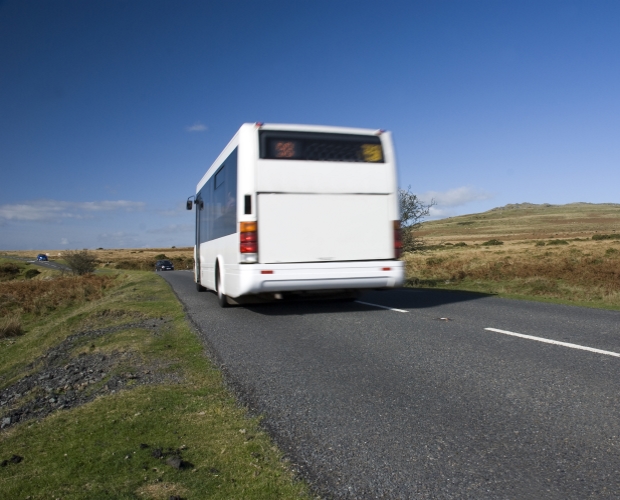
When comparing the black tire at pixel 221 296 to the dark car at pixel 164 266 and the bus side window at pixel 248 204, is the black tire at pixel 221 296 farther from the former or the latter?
the dark car at pixel 164 266

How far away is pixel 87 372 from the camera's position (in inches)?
280

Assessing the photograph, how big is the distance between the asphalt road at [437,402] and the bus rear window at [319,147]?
298cm

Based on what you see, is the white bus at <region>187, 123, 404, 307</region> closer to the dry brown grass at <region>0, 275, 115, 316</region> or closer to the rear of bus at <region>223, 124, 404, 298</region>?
the rear of bus at <region>223, 124, 404, 298</region>

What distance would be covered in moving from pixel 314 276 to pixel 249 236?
1304 mm

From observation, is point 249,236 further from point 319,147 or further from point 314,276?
point 319,147

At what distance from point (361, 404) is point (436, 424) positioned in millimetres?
738

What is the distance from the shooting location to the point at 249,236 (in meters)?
9.59

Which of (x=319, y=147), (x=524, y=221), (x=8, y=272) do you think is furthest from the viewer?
(x=524, y=221)

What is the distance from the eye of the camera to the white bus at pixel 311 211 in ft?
31.7

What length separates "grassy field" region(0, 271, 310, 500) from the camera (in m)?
3.26

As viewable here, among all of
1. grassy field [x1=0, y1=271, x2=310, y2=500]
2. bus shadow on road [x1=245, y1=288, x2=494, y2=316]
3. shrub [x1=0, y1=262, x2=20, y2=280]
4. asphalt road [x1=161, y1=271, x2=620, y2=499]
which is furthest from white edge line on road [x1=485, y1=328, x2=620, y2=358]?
shrub [x1=0, y1=262, x2=20, y2=280]

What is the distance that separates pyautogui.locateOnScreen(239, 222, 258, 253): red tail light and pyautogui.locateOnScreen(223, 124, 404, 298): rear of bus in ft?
0.06

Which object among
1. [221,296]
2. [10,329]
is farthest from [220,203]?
[10,329]

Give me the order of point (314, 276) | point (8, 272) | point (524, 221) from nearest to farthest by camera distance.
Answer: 1. point (314, 276)
2. point (8, 272)
3. point (524, 221)
